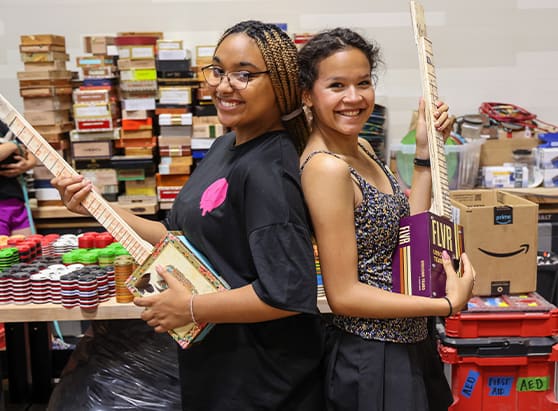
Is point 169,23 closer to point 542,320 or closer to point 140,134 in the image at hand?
point 140,134

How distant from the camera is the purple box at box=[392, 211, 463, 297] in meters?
1.34

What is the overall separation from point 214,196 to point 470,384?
1.75 meters

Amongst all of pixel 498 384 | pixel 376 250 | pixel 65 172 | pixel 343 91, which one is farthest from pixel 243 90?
pixel 498 384

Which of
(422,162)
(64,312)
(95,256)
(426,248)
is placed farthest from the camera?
Answer: (95,256)

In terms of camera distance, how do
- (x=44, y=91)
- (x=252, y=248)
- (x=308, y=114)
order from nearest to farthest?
(x=252, y=248)
(x=308, y=114)
(x=44, y=91)

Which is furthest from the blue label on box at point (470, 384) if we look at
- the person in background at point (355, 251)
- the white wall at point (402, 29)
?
the white wall at point (402, 29)

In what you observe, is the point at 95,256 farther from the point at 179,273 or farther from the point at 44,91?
the point at 44,91

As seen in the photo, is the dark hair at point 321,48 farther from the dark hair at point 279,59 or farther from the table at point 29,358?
the table at point 29,358

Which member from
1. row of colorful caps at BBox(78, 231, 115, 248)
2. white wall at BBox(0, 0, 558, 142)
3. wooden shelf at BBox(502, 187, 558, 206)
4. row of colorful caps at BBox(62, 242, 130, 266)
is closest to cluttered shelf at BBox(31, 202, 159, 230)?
white wall at BBox(0, 0, 558, 142)

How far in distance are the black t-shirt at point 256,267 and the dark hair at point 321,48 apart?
0.14 meters

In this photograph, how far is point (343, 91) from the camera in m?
1.36

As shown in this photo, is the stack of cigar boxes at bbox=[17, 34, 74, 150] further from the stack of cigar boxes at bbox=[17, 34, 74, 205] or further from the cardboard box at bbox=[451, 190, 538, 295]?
the cardboard box at bbox=[451, 190, 538, 295]

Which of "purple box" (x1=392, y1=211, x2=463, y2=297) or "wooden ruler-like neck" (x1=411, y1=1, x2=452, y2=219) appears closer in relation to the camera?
"purple box" (x1=392, y1=211, x2=463, y2=297)

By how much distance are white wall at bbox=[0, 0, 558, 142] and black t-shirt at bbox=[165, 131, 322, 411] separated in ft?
10.8
